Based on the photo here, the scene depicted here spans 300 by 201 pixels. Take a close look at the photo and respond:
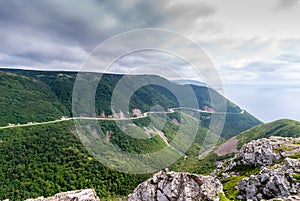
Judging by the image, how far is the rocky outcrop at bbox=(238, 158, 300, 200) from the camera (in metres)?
33.7

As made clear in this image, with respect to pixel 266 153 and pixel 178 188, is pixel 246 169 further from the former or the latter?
pixel 178 188

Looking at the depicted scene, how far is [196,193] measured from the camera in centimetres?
2944

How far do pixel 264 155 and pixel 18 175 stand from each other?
158763mm

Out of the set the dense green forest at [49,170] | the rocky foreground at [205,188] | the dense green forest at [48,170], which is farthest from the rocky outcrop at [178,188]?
the dense green forest at [48,170]

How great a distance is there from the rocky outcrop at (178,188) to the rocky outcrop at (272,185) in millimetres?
9888

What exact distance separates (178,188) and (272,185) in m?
16.7

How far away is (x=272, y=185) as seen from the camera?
35.7 m

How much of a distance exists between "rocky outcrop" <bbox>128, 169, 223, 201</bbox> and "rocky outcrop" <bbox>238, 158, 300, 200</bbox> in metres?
9.89

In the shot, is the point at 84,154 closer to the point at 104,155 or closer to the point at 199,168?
the point at 104,155

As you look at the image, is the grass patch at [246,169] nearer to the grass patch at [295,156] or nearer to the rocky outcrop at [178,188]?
the grass patch at [295,156]

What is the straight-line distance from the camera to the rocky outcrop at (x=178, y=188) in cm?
2922

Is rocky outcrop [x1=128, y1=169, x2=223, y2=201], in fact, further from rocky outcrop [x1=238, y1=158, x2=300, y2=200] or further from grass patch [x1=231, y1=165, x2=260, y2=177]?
grass patch [x1=231, y1=165, x2=260, y2=177]

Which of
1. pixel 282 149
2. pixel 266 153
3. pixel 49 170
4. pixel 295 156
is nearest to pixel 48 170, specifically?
pixel 49 170

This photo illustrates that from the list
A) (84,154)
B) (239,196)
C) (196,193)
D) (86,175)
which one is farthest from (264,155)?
(84,154)
